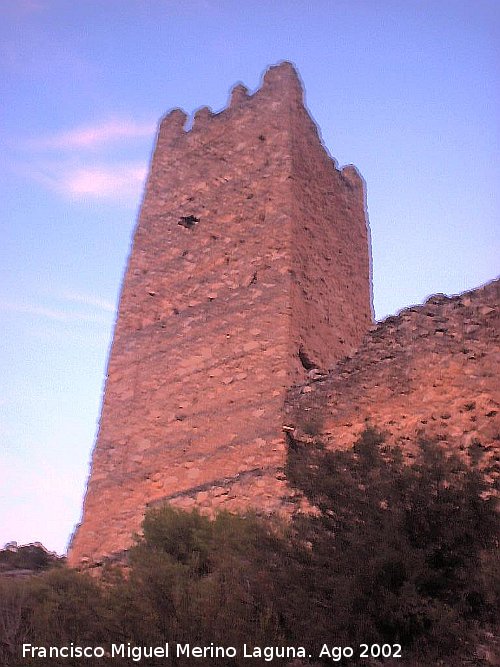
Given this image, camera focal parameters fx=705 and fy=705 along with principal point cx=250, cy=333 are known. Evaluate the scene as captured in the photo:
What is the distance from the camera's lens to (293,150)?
380 inches

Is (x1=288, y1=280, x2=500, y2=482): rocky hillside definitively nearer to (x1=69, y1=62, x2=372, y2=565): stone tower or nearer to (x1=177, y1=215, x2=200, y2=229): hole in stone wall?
(x1=69, y1=62, x2=372, y2=565): stone tower

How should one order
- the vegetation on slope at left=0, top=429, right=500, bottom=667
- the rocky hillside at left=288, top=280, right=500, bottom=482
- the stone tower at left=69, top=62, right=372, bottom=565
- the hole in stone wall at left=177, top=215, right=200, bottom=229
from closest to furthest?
the vegetation on slope at left=0, top=429, right=500, bottom=667 → the rocky hillside at left=288, top=280, right=500, bottom=482 → the stone tower at left=69, top=62, right=372, bottom=565 → the hole in stone wall at left=177, top=215, right=200, bottom=229

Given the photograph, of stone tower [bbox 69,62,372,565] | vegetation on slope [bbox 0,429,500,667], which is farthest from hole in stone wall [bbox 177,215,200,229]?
vegetation on slope [bbox 0,429,500,667]

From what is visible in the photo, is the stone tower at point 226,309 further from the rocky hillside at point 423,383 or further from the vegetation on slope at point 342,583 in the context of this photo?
the vegetation on slope at point 342,583

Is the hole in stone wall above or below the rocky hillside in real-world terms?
above

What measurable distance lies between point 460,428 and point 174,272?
4.98 meters

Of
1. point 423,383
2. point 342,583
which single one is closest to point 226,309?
point 423,383

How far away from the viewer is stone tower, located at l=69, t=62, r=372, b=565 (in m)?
7.68

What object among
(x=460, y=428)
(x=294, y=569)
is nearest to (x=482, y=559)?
(x=294, y=569)

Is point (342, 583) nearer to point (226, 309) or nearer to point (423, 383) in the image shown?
point (423, 383)

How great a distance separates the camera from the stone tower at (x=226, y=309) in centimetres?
768

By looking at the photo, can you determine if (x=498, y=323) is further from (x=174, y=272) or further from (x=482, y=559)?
(x=174, y=272)

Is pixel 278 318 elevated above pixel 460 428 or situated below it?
above

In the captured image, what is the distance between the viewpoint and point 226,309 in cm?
868
